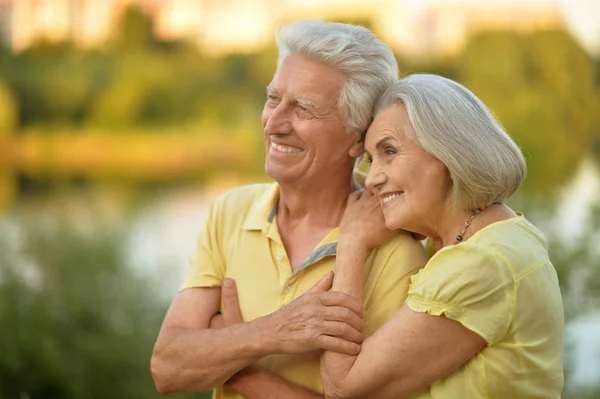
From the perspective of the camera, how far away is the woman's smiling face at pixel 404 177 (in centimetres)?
205

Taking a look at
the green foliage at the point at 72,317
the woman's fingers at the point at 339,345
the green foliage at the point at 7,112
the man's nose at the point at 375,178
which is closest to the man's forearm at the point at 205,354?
the woman's fingers at the point at 339,345

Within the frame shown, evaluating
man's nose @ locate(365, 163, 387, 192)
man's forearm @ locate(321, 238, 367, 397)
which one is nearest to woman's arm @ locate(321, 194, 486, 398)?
man's forearm @ locate(321, 238, 367, 397)

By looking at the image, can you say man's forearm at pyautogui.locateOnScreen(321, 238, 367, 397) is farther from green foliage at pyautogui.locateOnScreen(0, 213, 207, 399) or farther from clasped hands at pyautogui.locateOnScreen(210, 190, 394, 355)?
green foliage at pyautogui.locateOnScreen(0, 213, 207, 399)

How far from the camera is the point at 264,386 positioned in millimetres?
2197

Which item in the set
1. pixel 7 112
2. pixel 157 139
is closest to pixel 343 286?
pixel 157 139

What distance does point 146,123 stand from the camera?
932 cm

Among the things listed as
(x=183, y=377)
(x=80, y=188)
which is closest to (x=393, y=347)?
(x=183, y=377)

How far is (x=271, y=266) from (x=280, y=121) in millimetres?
344

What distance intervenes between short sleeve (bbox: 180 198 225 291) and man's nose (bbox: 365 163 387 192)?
463mm

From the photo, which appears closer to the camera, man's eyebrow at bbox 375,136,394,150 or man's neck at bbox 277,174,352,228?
man's eyebrow at bbox 375,136,394,150

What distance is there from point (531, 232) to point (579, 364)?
3177 millimetres

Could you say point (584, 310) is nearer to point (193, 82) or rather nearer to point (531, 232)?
point (531, 232)

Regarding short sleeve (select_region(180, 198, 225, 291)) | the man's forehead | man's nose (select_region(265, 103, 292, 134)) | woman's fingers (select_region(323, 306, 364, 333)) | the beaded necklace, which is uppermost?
the man's forehead

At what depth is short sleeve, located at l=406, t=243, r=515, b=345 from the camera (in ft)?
6.23
